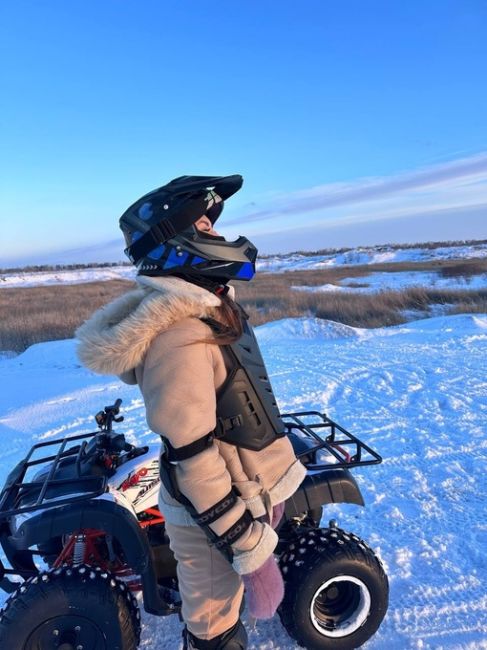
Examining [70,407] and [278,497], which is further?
[70,407]

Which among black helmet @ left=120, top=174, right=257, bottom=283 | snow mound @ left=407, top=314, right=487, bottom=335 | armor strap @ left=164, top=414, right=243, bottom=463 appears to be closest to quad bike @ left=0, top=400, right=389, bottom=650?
armor strap @ left=164, top=414, right=243, bottom=463

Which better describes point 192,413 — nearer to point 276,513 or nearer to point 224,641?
point 276,513

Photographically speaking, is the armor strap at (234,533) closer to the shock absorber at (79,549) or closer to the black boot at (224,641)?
the black boot at (224,641)

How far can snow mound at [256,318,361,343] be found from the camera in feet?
33.4

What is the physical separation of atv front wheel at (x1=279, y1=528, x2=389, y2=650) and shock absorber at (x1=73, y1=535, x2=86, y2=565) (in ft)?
3.15

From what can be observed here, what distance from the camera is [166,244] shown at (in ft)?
5.75

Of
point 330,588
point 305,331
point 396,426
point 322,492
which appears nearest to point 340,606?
point 330,588

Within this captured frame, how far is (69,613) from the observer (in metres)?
2.10

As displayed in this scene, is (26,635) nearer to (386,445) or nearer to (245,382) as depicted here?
(245,382)

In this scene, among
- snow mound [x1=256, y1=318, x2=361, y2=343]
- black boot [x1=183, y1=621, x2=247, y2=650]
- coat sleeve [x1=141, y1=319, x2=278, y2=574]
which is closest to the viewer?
coat sleeve [x1=141, y1=319, x2=278, y2=574]

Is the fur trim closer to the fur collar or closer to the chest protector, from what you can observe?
the chest protector

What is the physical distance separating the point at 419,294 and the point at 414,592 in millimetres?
14770

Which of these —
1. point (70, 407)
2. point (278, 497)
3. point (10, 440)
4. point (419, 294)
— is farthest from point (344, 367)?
point (419, 294)

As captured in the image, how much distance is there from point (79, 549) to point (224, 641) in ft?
2.79
